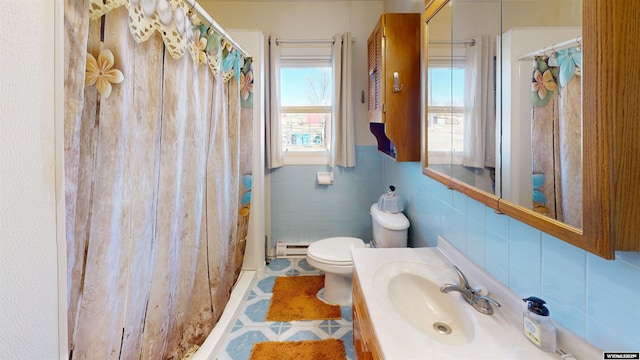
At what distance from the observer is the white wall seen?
584mm

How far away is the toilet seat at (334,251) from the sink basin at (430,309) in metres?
0.74

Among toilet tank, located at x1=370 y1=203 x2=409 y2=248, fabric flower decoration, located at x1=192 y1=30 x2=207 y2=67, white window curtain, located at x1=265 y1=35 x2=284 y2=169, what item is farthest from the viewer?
white window curtain, located at x1=265 y1=35 x2=284 y2=169

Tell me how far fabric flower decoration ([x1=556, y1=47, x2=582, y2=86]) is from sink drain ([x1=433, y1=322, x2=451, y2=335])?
0.84 meters

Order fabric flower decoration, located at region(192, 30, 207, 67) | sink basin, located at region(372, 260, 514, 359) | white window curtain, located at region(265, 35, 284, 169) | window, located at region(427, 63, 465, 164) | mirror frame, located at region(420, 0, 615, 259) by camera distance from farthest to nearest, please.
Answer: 1. white window curtain, located at region(265, 35, 284, 169)
2. fabric flower decoration, located at region(192, 30, 207, 67)
3. window, located at region(427, 63, 465, 164)
4. sink basin, located at region(372, 260, 514, 359)
5. mirror frame, located at region(420, 0, 615, 259)

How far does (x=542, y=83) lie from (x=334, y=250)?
176cm

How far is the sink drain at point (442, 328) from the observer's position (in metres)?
1.07

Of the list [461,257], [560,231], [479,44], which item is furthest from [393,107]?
[560,231]

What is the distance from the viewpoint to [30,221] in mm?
637

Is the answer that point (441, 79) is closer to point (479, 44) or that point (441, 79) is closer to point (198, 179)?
point (479, 44)

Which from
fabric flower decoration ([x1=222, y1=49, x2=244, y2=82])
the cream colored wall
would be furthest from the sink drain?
the cream colored wall

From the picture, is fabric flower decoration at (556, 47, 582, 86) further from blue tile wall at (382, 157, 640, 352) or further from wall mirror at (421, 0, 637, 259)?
blue tile wall at (382, 157, 640, 352)

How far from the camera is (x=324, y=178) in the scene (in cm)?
291

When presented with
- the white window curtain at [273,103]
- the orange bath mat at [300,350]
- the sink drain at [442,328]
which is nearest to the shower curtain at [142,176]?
the orange bath mat at [300,350]

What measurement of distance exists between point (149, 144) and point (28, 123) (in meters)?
0.54
